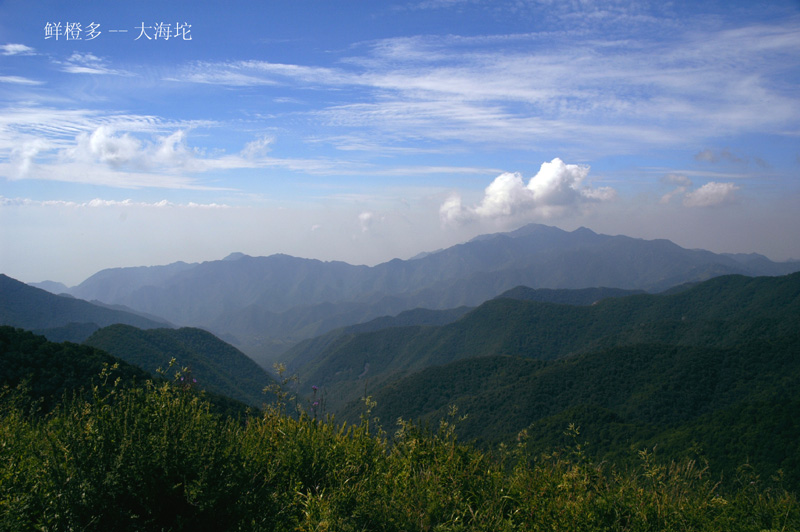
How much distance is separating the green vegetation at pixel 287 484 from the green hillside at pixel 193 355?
47204mm

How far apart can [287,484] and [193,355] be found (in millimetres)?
98553

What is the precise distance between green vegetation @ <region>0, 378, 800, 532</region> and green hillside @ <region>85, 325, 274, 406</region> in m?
47.2

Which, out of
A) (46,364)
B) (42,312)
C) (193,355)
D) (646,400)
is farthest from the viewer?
(42,312)

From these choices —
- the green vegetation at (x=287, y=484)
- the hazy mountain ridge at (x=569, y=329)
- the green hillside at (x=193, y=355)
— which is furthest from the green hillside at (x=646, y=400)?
the green vegetation at (x=287, y=484)

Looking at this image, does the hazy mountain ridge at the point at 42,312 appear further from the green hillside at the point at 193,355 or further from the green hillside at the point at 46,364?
the green hillside at the point at 46,364

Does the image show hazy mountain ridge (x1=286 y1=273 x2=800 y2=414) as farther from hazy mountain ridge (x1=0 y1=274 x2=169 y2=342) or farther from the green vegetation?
the green vegetation

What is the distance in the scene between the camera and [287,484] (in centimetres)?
571

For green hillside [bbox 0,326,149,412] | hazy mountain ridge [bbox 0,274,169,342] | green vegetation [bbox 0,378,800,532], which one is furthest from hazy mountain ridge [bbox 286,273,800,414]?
green vegetation [bbox 0,378,800,532]

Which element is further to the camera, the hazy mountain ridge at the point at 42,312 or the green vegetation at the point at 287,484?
the hazy mountain ridge at the point at 42,312

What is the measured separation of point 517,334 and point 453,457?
139975mm

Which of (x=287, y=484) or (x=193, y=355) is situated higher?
(x=287, y=484)

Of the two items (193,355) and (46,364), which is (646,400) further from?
(193,355)

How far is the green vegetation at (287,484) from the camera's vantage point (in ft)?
13.8

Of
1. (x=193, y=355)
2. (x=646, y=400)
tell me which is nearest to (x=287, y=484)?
(x=646, y=400)
